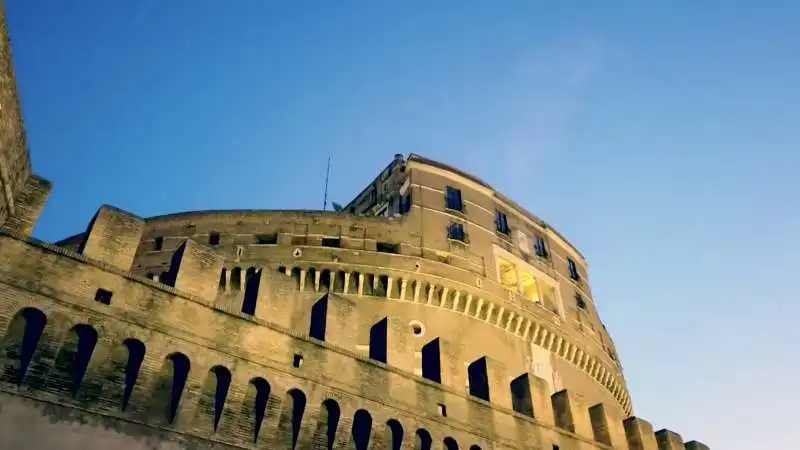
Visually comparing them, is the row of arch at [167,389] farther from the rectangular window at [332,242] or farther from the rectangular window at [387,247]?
the rectangular window at [387,247]

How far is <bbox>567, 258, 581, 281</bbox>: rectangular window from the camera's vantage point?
3834 cm

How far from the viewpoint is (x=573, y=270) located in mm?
38938

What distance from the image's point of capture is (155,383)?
10742 mm

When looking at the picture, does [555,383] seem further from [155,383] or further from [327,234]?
[155,383]

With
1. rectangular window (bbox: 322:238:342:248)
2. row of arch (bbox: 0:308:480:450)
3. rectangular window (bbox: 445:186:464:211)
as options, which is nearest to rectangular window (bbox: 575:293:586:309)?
rectangular window (bbox: 445:186:464:211)

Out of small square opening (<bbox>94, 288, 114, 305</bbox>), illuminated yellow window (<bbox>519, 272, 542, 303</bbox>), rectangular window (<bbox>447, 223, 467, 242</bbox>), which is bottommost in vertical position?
small square opening (<bbox>94, 288, 114, 305</bbox>)

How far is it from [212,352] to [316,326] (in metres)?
2.86

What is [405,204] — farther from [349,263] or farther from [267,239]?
[267,239]

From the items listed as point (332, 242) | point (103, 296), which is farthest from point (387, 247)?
point (103, 296)

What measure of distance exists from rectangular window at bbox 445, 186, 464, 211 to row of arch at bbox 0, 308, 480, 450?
69.9ft

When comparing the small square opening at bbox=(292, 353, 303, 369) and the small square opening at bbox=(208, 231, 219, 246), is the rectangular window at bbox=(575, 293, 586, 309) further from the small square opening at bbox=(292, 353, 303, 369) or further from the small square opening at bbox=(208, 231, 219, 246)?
the small square opening at bbox=(292, 353, 303, 369)

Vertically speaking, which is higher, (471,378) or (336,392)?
(471,378)

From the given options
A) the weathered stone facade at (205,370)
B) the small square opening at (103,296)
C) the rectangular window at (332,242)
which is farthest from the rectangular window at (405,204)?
the small square opening at (103,296)

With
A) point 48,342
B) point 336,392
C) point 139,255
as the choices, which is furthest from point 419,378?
point 139,255
